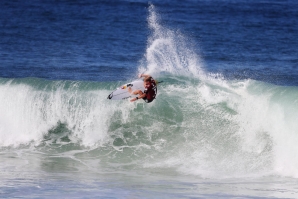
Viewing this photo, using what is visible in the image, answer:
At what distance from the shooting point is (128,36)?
4041 cm

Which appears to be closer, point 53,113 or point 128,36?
point 53,113

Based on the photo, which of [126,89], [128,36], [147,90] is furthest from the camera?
[128,36]

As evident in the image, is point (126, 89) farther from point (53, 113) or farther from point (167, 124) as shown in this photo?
point (53, 113)

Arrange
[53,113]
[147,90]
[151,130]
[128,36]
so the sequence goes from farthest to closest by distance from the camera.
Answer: [128,36]
[53,113]
[151,130]
[147,90]

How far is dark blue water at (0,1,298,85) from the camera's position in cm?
3094

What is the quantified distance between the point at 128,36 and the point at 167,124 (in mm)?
19969

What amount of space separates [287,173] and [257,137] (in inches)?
84.1

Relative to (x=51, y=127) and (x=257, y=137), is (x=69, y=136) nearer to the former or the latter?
(x=51, y=127)

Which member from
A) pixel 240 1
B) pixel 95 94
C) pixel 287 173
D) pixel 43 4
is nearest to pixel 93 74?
pixel 95 94

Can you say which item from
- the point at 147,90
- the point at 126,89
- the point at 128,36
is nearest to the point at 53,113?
the point at 126,89

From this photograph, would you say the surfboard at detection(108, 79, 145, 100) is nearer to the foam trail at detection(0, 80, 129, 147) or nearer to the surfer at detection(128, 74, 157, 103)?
the surfer at detection(128, 74, 157, 103)

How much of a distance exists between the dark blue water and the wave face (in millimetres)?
6207

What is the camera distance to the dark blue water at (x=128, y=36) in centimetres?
3094

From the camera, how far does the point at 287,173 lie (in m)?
17.2
